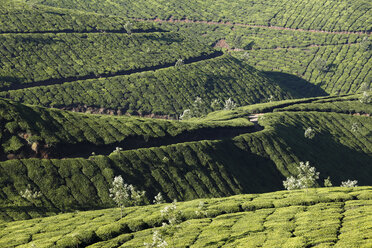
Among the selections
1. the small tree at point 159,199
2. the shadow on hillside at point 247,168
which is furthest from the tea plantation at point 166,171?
the small tree at point 159,199

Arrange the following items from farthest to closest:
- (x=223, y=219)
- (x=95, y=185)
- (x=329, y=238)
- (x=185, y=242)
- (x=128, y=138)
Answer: (x=128, y=138), (x=95, y=185), (x=223, y=219), (x=185, y=242), (x=329, y=238)

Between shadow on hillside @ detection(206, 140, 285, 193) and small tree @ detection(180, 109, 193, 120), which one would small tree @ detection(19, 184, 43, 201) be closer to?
shadow on hillside @ detection(206, 140, 285, 193)

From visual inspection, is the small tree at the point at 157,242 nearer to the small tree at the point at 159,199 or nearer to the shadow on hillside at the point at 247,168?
the small tree at the point at 159,199

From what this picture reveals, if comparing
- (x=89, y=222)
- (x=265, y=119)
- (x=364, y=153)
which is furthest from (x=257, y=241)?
(x=364, y=153)

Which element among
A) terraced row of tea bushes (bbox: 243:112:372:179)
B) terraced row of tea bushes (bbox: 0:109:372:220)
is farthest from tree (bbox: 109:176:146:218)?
terraced row of tea bushes (bbox: 243:112:372:179)

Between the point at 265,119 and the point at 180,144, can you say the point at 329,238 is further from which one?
the point at 265,119
